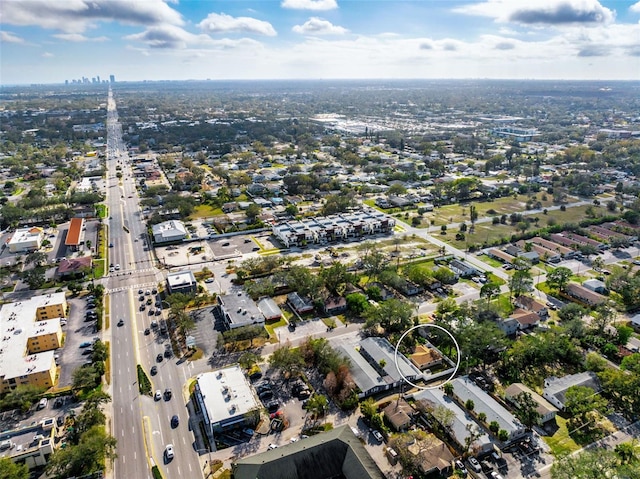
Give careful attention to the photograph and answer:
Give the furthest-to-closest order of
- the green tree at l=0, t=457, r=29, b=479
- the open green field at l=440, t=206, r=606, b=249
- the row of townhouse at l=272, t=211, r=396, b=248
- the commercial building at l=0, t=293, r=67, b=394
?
the open green field at l=440, t=206, r=606, b=249, the row of townhouse at l=272, t=211, r=396, b=248, the commercial building at l=0, t=293, r=67, b=394, the green tree at l=0, t=457, r=29, b=479

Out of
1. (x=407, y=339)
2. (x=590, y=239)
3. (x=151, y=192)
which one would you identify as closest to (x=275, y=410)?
(x=407, y=339)

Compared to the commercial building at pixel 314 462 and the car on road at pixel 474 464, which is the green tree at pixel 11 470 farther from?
the car on road at pixel 474 464

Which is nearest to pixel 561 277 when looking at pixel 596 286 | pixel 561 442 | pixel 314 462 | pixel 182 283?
pixel 596 286

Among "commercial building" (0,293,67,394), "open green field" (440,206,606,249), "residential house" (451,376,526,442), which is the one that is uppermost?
"commercial building" (0,293,67,394)

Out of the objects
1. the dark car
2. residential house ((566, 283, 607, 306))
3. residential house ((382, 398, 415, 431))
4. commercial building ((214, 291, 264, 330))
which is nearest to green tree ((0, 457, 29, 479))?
the dark car

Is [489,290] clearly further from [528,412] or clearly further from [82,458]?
[82,458]

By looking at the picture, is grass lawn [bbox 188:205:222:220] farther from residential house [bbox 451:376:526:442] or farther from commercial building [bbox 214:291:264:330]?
residential house [bbox 451:376:526:442]

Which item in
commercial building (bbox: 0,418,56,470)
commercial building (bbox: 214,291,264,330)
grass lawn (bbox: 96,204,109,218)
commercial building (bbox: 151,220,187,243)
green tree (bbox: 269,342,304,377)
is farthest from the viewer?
grass lawn (bbox: 96,204,109,218)
